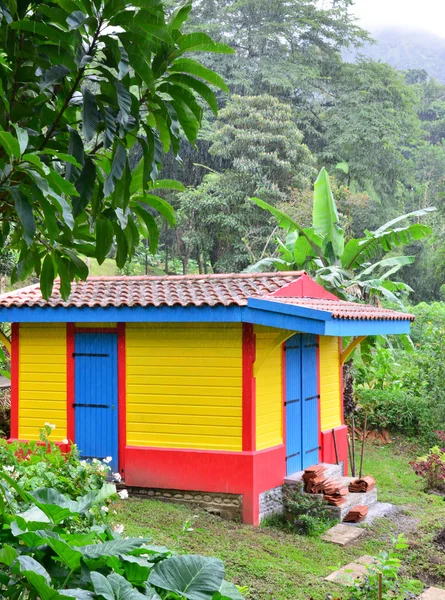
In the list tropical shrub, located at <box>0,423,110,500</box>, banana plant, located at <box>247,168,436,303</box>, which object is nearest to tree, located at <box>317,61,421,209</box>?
banana plant, located at <box>247,168,436,303</box>

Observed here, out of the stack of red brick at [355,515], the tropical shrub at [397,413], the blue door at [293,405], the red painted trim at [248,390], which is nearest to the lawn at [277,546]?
the stack of red brick at [355,515]

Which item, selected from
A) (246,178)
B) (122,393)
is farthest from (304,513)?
(246,178)

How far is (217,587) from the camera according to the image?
282 centimetres

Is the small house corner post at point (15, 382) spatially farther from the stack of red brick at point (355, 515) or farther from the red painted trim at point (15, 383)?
the stack of red brick at point (355, 515)

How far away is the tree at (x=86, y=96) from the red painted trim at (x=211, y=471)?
5.60 m

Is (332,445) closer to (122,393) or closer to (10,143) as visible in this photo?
(122,393)

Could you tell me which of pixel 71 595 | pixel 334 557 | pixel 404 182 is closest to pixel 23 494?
pixel 71 595

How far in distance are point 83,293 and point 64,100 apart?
6.61 meters

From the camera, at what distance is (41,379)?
9.41m

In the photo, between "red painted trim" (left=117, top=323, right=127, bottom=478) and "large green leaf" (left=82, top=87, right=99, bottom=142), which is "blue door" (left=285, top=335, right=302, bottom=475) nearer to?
"red painted trim" (left=117, top=323, right=127, bottom=478)

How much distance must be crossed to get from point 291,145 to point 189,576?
2386cm

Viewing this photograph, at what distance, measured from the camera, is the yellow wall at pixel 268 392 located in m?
8.46

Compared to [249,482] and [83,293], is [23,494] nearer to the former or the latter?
[249,482]

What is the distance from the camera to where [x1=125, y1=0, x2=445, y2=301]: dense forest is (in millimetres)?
25000
